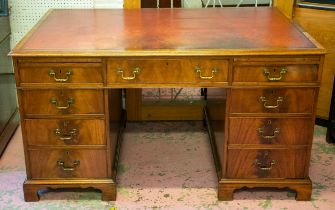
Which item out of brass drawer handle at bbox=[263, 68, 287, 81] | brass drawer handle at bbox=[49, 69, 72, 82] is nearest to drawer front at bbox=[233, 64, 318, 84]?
brass drawer handle at bbox=[263, 68, 287, 81]

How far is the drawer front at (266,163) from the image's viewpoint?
7.84ft

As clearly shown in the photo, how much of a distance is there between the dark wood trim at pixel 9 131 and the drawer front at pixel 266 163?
1.41m

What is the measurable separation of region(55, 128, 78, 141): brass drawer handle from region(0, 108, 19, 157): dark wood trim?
29.7 inches

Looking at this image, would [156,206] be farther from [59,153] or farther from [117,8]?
[117,8]

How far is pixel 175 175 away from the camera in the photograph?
8.91 ft

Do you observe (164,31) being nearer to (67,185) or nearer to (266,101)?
(266,101)

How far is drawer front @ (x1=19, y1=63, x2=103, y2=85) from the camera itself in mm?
2189

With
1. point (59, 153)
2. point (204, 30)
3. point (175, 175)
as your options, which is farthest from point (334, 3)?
point (59, 153)

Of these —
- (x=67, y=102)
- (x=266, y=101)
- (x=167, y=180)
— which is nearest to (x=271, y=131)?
(x=266, y=101)

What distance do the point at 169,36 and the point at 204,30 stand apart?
22 centimetres

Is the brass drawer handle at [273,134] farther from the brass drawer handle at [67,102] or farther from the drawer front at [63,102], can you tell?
the brass drawer handle at [67,102]

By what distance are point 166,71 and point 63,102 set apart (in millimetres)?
502

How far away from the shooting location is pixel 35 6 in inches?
120

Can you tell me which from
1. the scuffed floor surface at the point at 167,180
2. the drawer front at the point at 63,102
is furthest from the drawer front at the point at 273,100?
the drawer front at the point at 63,102
